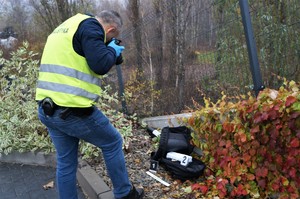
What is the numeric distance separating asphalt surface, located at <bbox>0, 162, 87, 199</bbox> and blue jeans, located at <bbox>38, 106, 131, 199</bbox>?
0.74 m

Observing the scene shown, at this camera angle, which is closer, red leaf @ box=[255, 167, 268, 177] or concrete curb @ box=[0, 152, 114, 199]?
red leaf @ box=[255, 167, 268, 177]

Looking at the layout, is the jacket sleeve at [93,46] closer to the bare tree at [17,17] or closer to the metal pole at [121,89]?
the metal pole at [121,89]

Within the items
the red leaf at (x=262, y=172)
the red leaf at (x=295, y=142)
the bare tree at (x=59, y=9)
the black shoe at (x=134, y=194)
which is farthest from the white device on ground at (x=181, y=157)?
the bare tree at (x=59, y=9)

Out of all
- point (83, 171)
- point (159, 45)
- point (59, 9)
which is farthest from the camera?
point (59, 9)

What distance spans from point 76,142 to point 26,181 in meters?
1.48

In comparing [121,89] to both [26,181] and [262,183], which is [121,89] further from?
[262,183]

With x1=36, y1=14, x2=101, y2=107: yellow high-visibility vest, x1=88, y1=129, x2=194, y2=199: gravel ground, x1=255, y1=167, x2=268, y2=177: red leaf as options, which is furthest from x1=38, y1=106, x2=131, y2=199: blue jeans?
x1=255, y1=167, x2=268, y2=177: red leaf

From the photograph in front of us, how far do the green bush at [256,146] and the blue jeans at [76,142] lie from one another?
843 millimetres

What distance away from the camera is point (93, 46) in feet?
7.55

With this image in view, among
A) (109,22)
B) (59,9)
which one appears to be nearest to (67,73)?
(109,22)

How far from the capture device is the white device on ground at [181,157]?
347cm

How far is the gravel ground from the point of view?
3277mm

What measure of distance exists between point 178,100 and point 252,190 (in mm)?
2298

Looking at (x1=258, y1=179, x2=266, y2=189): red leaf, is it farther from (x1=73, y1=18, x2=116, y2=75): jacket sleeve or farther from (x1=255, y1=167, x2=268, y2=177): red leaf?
(x1=73, y1=18, x2=116, y2=75): jacket sleeve
